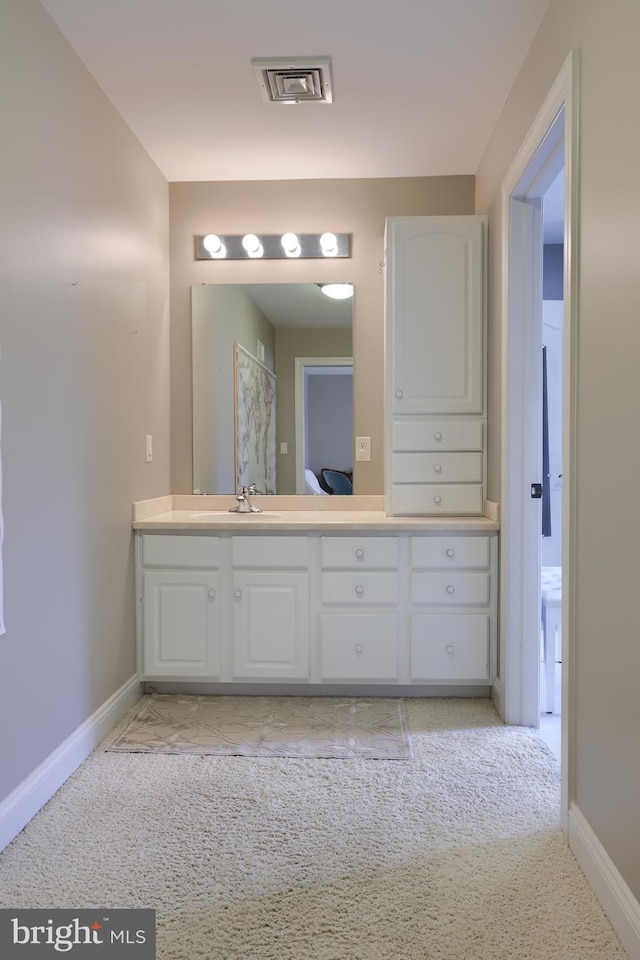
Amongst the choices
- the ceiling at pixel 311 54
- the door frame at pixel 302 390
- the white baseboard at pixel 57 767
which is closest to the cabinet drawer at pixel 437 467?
the door frame at pixel 302 390

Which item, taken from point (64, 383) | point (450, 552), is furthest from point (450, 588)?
point (64, 383)

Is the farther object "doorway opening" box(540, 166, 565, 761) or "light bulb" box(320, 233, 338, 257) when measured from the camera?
"doorway opening" box(540, 166, 565, 761)

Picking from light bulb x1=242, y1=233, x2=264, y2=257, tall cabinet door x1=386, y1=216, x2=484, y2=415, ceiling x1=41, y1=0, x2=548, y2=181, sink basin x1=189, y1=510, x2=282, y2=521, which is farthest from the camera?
light bulb x1=242, y1=233, x2=264, y2=257

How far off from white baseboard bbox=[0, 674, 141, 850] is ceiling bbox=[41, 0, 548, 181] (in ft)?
7.53

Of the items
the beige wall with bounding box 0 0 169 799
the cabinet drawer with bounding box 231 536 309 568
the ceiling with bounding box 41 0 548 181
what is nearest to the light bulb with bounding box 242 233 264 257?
the ceiling with bounding box 41 0 548 181

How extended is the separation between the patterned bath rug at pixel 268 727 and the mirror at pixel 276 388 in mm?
1049

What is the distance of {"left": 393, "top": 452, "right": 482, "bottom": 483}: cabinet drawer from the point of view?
298 centimetres

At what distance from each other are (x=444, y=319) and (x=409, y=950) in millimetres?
2304

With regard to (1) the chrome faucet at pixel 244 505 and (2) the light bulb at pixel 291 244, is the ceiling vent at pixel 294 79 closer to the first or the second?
(2) the light bulb at pixel 291 244

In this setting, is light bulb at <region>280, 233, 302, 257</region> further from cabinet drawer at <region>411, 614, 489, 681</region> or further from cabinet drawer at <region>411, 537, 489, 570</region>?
cabinet drawer at <region>411, 614, 489, 681</region>

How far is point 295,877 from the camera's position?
5.38 ft

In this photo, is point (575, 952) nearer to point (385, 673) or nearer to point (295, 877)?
point (295, 877)

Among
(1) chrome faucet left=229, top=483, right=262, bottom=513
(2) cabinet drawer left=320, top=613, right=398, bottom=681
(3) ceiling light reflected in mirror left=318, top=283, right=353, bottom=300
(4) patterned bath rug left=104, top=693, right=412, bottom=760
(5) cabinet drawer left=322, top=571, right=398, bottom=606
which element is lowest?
(4) patterned bath rug left=104, top=693, right=412, bottom=760

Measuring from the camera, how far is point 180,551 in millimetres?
2846
